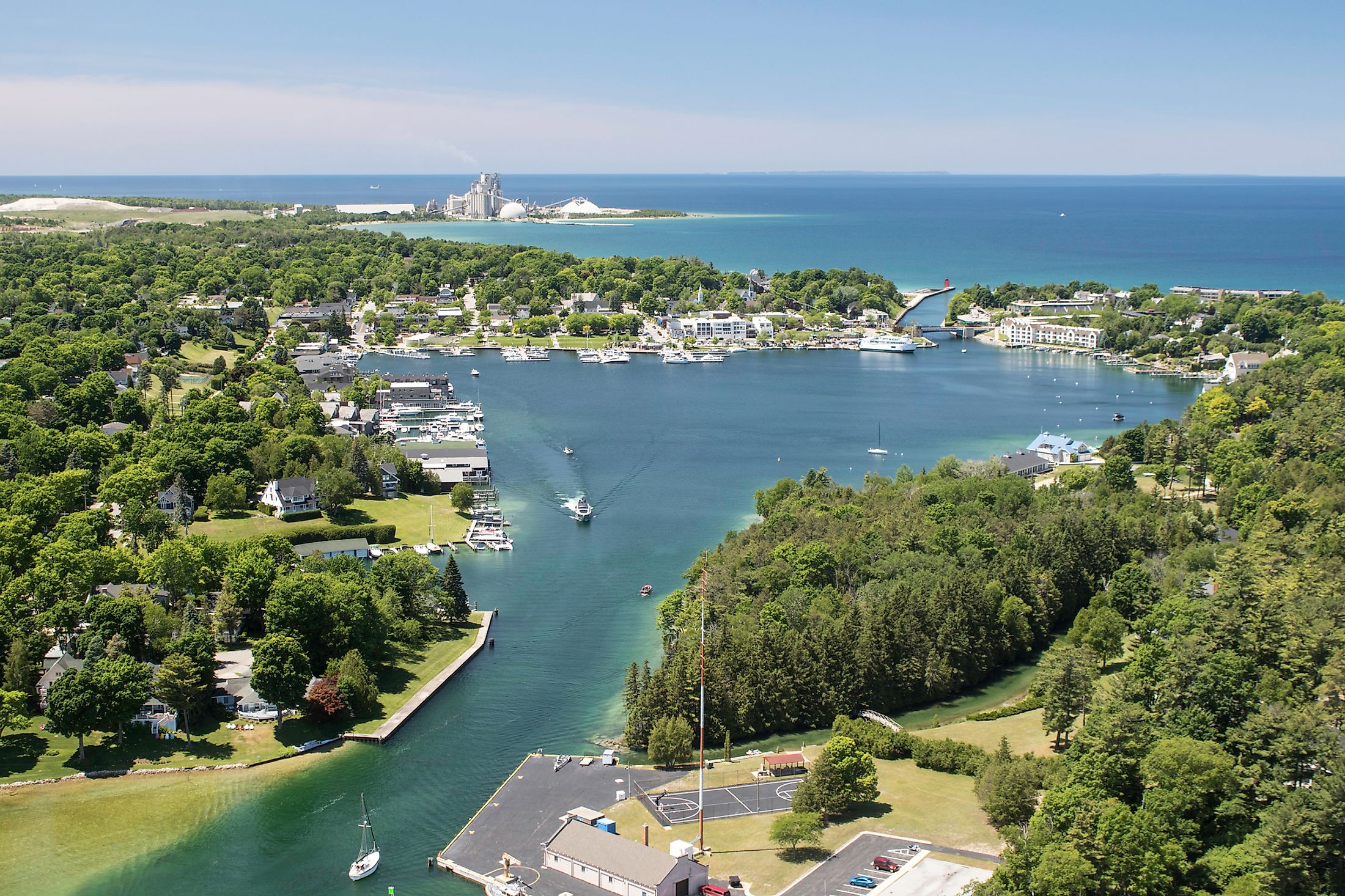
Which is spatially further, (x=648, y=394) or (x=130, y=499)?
(x=648, y=394)

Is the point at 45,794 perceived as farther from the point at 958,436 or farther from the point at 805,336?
the point at 805,336

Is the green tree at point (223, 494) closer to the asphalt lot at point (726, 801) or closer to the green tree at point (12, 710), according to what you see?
the green tree at point (12, 710)

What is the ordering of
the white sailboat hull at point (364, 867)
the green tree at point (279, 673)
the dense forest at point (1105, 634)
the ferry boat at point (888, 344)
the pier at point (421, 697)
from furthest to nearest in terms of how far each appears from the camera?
the ferry boat at point (888, 344) < the pier at point (421, 697) < the green tree at point (279, 673) < the white sailboat hull at point (364, 867) < the dense forest at point (1105, 634)


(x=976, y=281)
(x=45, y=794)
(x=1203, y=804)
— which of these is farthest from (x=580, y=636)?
(x=976, y=281)

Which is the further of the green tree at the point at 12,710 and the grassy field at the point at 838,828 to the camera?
the green tree at the point at 12,710

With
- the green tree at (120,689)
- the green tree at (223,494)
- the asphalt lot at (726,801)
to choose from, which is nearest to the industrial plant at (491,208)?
the green tree at (223,494)

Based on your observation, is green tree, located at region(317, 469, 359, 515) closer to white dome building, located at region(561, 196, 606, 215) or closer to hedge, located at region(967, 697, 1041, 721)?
hedge, located at region(967, 697, 1041, 721)
